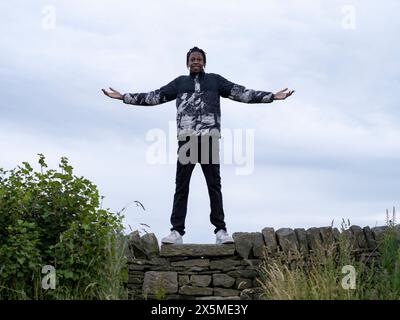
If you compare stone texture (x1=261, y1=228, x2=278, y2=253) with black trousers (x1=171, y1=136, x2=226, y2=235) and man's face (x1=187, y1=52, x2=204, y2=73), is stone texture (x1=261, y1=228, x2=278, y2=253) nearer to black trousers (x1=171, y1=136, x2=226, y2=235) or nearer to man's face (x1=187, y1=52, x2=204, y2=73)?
black trousers (x1=171, y1=136, x2=226, y2=235)

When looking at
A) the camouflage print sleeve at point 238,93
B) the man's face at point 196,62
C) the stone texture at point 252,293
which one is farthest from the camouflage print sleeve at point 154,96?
the stone texture at point 252,293

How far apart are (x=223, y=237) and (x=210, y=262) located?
375 mm

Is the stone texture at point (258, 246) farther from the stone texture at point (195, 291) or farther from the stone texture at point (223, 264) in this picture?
the stone texture at point (195, 291)

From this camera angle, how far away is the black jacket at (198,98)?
8.73 m

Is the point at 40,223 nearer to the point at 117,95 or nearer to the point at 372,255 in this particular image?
the point at 117,95

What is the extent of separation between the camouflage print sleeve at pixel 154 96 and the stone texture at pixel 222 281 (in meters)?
2.55

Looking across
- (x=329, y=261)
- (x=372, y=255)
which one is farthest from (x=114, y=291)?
(x=372, y=255)

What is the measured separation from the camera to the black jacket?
8.73 meters

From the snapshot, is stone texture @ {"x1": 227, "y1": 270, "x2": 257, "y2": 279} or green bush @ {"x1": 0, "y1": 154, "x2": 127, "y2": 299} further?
stone texture @ {"x1": 227, "y1": 270, "x2": 257, "y2": 279}

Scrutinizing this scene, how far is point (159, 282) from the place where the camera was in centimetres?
840

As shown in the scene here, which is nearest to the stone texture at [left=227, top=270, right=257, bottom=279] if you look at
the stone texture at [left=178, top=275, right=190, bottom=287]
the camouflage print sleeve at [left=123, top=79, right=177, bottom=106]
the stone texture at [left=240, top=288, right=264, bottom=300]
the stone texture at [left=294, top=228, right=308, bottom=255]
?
the stone texture at [left=240, top=288, right=264, bottom=300]

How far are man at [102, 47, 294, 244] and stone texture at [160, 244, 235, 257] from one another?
0.09 m

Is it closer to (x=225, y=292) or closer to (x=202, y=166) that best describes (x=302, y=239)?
(x=225, y=292)
